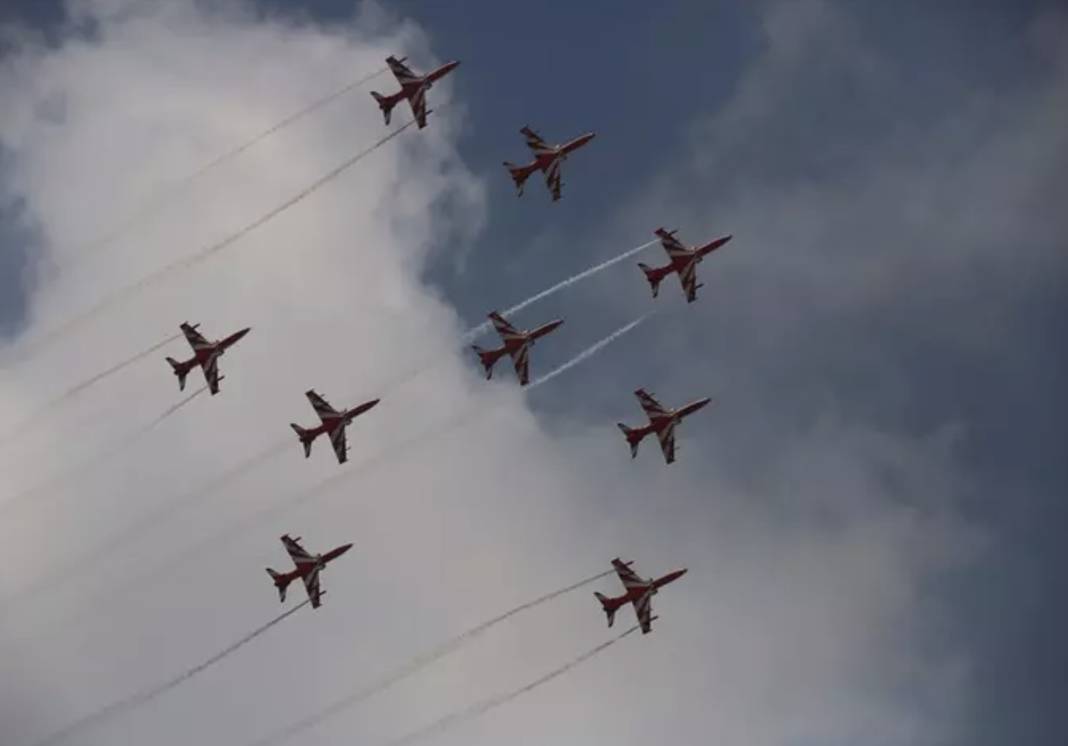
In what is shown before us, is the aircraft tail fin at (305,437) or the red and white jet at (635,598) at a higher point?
the aircraft tail fin at (305,437)

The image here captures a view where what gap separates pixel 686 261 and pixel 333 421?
37.9 metres

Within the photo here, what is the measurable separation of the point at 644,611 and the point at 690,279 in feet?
107

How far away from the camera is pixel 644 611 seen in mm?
196625

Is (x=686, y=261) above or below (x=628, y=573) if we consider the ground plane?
above

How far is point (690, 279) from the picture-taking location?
199 metres

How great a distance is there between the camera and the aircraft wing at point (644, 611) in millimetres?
196500

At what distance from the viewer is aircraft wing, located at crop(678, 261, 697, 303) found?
199000 mm

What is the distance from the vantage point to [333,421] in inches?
7854

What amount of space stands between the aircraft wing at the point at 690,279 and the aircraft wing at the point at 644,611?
2902 centimetres

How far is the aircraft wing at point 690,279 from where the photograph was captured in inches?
7835

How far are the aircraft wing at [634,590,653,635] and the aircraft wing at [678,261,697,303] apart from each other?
2902 cm

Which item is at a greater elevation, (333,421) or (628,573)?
(333,421)

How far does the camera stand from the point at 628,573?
19662 centimetres

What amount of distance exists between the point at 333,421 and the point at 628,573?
3237 centimetres
